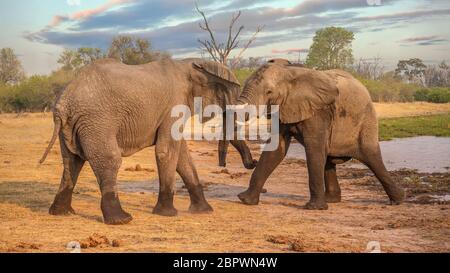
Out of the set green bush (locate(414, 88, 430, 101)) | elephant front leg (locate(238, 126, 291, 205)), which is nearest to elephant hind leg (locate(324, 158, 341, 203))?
elephant front leg (locate(238, 126, 291, 205))

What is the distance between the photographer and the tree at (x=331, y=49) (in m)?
58.2

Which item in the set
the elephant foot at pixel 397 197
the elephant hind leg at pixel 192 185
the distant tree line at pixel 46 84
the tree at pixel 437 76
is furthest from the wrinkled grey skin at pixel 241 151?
the tree at pixel 437 76

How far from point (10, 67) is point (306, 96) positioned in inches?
2131

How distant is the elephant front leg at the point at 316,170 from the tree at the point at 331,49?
161ft

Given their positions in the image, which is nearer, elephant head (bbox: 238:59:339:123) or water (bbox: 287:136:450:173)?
elephant head (bbox: 238:59:339:123)

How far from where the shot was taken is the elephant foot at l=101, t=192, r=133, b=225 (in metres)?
7.64

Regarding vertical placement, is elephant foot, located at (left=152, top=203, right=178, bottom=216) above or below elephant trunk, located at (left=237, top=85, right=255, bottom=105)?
below

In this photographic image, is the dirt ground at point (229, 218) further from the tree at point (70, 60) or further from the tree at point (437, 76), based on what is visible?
the tree at point (437, 76)

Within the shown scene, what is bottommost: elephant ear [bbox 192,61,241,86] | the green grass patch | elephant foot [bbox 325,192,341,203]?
the green grass patch

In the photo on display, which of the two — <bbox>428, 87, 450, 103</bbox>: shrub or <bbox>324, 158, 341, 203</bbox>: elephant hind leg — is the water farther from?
<bbox>428, 87, 450, 103</bbox>: shrub

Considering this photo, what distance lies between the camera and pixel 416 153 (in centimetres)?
1855

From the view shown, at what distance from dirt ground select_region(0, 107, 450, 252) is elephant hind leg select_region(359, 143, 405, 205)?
179 mm

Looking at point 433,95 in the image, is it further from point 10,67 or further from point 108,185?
point 108,185

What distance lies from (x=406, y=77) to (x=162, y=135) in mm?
85755
